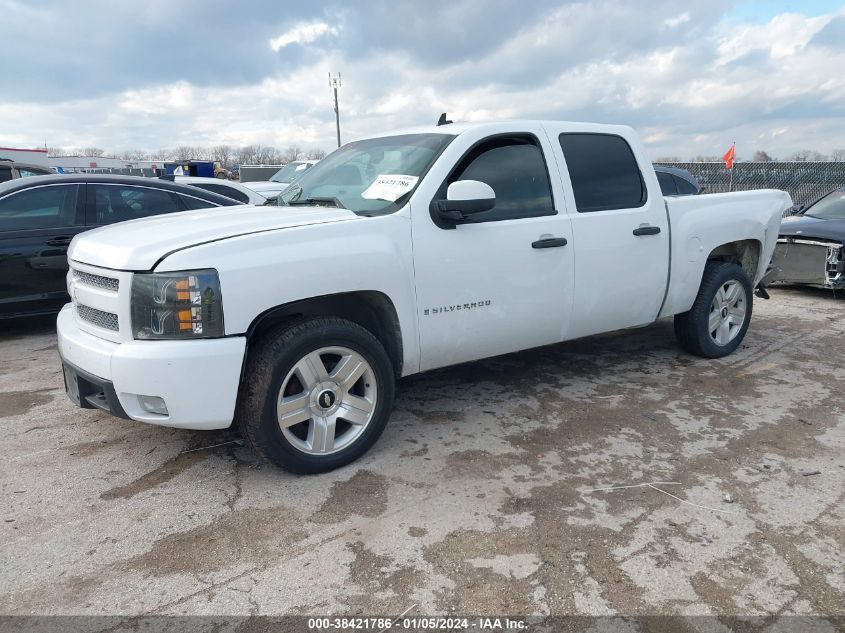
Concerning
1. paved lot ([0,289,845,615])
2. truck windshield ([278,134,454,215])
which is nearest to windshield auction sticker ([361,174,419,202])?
truck windshield ([278,134,454,215])

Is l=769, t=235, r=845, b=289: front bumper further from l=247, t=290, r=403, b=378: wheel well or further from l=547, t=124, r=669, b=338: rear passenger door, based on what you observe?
l=247, t=290, r=403, b=378: wheel well

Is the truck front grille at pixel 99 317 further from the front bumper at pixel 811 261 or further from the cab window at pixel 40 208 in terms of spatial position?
the front bumper at pixel 811 261

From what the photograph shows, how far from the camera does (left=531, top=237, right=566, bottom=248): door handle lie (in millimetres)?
4039

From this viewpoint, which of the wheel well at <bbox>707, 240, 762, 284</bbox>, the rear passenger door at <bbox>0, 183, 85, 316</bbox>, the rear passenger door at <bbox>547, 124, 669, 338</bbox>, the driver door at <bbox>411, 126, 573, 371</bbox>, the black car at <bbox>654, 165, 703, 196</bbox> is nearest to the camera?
the driver door at <bbox>411, 126, 573, 371</bbox>

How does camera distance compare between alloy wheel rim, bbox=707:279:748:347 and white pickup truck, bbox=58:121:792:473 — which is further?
alloy wheel rim, bbox=707:279:748:347

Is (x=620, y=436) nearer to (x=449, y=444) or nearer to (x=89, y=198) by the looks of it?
(x=449, y=444)

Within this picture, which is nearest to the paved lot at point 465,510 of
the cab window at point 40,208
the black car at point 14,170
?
the cab window at point 40,208

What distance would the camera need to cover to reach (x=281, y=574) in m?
2.60

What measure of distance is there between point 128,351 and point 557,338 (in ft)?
8.84

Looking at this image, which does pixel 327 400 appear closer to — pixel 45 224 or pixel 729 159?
pixel 45 224

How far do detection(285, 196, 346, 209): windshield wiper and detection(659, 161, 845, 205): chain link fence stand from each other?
42.9 feet

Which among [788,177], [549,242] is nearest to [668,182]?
[788,177]

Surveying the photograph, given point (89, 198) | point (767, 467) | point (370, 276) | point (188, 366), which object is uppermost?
point (89, 198)

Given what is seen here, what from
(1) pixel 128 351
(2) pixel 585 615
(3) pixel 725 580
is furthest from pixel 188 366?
(3) pixel 725 580
